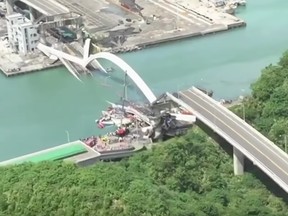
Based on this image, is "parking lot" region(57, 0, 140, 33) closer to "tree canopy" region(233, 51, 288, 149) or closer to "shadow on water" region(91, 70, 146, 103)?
"shadow on water" region(91, 70, 146, 103)

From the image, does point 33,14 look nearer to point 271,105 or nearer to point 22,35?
point 22,35

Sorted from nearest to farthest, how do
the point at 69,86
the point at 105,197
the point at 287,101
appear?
the point at 105,197, the point at 287,101, the point at 69,86

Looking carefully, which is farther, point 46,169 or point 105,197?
point 46,169

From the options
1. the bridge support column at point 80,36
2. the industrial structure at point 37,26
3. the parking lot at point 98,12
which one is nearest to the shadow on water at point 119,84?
the bridge support column at point 80,36

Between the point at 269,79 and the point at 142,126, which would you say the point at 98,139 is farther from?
the point at 269,79

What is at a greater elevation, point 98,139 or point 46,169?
point 46,169

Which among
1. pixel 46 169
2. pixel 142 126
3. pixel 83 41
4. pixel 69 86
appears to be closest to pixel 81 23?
pixel 83 41
